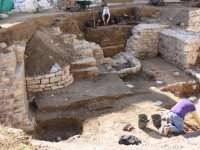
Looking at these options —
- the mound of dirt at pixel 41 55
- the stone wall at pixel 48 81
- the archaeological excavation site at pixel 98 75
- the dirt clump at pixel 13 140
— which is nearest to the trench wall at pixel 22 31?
the archaeological excavation site at pixel 98 75

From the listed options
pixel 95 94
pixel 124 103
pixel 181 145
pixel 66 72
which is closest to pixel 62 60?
pixel 66 72

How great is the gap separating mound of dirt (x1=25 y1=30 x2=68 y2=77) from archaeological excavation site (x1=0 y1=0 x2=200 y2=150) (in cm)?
3

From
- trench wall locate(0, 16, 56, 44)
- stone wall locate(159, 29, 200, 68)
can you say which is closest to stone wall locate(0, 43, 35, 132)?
trench wall locate(0, 16, 56, 44)

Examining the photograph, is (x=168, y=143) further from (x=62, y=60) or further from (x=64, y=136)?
(x=62, y=60)

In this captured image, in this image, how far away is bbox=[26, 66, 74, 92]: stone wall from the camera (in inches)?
319

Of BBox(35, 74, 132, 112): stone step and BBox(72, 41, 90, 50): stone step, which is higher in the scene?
BBox(72, 41, 90, 50): stone step

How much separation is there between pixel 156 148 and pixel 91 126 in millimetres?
2273

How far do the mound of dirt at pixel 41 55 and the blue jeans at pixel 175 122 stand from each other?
400 centimetres

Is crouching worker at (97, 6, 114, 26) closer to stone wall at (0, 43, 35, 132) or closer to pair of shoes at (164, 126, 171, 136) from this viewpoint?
stone wall at (0, 43, 35, 132)

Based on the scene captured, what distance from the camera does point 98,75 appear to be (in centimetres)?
952

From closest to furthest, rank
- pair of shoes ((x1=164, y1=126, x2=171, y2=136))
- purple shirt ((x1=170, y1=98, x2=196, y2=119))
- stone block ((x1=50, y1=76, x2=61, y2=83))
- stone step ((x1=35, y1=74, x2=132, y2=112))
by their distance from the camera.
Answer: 1. purple shirt ((x1=170, y1=98, x2=196, y2=119))
2. pair of shoes ((x1=164, y1=126, x2=171, y2=136))
3. stone step ((x1=35, y1=74, x2=132, y2=112))
4. stone block ((x1=50, y1=76, x2=61, y2=83))

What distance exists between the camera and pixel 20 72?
22.7 ft

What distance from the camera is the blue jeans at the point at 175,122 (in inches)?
246

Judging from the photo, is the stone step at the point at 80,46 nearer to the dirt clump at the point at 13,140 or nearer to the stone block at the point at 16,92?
the stone block at the point at 16,92
